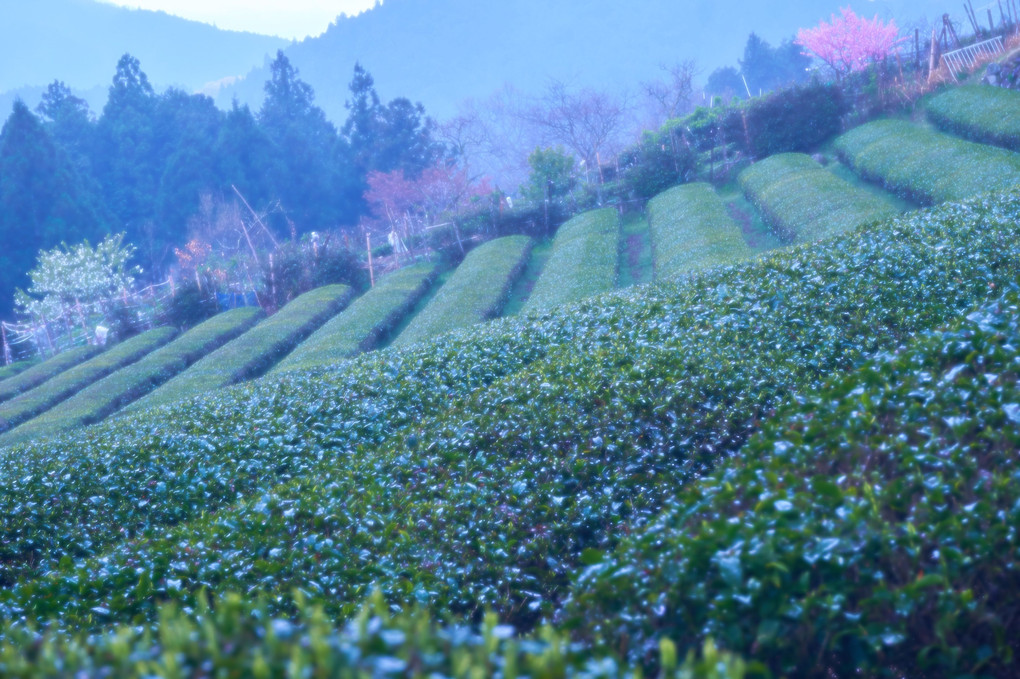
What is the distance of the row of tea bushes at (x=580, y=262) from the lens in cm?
2031

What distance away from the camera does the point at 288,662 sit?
6.54 feet

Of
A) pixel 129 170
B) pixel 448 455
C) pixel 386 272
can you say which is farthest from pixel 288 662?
Answer: pixel 129 170

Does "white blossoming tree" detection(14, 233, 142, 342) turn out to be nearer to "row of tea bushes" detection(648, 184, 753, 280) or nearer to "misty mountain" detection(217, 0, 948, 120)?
"row of tea bushes" detection(648, 184, 753, 280)

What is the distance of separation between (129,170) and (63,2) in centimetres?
13273

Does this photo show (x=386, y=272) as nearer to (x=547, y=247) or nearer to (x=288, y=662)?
(x=547, y=247)

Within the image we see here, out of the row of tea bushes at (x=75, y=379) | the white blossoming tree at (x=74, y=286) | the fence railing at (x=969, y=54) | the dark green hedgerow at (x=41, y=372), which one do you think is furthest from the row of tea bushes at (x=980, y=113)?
the white blossoming tree at (x=74, y=286)

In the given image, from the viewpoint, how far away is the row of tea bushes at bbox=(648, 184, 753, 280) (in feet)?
62.7

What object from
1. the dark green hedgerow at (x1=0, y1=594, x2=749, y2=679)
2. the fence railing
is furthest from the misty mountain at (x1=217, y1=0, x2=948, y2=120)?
the dark green hedgerow at (x1=0, y1=594, x2=749, y2=679)

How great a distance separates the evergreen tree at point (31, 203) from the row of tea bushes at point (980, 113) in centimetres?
4782

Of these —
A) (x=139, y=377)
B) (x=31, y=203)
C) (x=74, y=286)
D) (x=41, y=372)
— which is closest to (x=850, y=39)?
(x=139, y=377)

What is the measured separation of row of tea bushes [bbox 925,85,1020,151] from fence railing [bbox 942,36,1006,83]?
3.08 meters

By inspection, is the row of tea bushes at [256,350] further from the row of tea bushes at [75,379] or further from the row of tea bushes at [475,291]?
the row of tea bushes at [75,379]

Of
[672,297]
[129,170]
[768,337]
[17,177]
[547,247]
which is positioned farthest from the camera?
[129,170]

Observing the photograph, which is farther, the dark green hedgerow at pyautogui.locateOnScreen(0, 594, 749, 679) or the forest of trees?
the forest of trees
